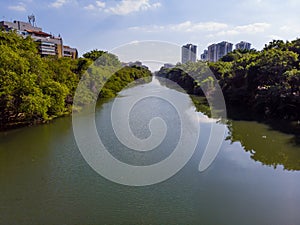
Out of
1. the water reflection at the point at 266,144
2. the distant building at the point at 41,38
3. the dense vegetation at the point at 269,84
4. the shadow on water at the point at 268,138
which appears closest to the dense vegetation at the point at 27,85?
the shadow on water at the point at 268,138

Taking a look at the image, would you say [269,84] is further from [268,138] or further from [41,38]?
[41,38]

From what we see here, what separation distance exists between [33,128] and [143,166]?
8.11 meters

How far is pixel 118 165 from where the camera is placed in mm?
9297

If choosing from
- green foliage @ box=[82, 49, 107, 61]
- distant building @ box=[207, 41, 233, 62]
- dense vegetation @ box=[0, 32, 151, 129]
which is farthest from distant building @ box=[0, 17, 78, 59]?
distant building @ box=[207, 41, 233, 62]

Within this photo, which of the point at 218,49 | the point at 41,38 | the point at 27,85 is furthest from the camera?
the point at 218,49

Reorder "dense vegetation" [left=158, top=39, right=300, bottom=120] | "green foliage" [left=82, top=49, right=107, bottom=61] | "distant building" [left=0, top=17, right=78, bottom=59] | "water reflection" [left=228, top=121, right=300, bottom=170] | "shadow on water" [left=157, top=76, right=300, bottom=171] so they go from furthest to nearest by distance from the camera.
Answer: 1. "green foliage" [left=82, top=49, right=107, bottom=61]
2. "distant building" [left=0, top=17, right=78, bottom=59]
3. "dense vegetation" [left=158, top=39, right=300, bottom=120]
4. "shadow on water" [left=157, top=76, right=300, bottom=171]
5. "water reflection" [left=228, top=121, right=300, bottom=170]

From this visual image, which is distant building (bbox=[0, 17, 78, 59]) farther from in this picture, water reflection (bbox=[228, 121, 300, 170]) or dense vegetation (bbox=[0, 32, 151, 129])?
water reflection (bbox=[228, 121, 300, 170])

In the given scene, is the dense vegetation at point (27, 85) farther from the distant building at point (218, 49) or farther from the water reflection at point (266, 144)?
the distant building at point (218, 49)

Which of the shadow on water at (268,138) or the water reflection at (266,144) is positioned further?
the shadow on water at (268,138)

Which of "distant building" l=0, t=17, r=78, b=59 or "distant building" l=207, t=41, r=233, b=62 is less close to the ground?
"distant building" l=207, t=41, r=233, b=62

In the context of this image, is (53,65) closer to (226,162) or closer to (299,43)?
(226,162)

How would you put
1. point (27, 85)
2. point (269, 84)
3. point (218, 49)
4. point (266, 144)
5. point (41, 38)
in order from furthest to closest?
point (218, 49) → point (41, 38) → point (269, 84) → point (27, 85) → point (266, 144)

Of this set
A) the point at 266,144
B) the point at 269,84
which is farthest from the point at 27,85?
the point at 269,84

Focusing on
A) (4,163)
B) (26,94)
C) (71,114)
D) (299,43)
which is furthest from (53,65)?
(299,43)
